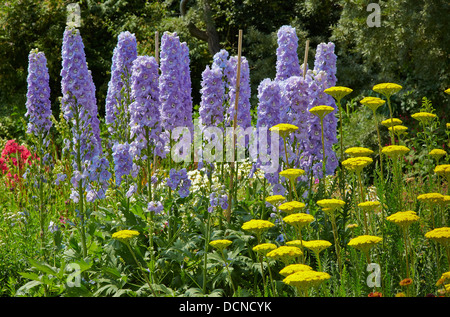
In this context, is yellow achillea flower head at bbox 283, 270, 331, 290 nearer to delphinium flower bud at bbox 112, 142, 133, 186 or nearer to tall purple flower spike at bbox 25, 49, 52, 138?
delphinium flower bud at bbox 112, 142, 133, 186

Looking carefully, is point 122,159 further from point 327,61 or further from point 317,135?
point 327,61

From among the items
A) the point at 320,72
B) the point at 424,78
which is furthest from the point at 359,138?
the point at 320,72

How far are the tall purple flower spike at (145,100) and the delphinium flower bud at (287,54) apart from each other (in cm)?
122

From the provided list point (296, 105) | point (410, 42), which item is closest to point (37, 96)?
point (296, 105)

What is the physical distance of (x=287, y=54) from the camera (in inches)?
167

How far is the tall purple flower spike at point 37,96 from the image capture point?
370 cm

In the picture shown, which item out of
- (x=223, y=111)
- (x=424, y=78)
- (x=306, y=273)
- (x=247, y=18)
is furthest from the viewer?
(x=247, y=18)

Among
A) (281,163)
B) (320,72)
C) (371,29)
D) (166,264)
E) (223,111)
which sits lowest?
(166,264)

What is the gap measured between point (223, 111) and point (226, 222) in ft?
2.80

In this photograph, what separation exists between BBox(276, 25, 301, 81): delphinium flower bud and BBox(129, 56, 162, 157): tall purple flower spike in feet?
4.00

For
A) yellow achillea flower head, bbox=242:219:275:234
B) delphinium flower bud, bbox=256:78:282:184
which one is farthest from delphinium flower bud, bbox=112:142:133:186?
yellow achillea flower head, bbox=242:219:275:234

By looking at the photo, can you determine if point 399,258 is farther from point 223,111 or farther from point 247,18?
point 247,18

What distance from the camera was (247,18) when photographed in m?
14.4

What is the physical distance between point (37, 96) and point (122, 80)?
0.62m
